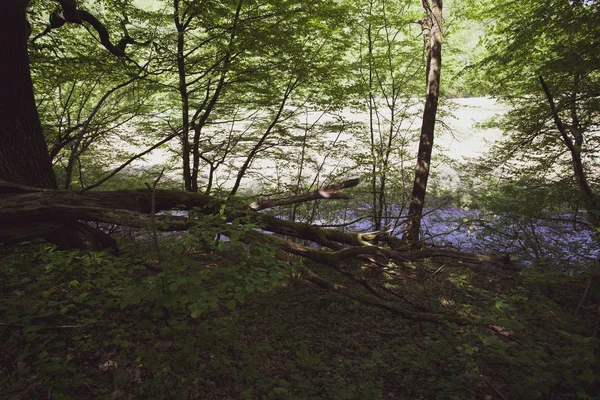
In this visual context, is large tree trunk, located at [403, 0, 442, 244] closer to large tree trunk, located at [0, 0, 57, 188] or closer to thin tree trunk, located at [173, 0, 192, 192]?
thin tree trunk, located at [173, 0, 192, 192]

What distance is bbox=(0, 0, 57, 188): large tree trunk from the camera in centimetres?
357

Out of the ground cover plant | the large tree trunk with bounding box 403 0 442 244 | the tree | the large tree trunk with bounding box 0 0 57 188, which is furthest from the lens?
the large tree trunk with bounding box 403 0 442 244

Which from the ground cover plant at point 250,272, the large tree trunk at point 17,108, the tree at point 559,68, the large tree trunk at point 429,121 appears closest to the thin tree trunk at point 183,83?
the ground cover plant at point 250,272

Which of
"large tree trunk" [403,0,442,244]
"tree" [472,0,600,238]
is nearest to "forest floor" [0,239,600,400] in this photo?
"tree" [472,0,600,238]

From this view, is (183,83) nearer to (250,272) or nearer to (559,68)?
(250,272)

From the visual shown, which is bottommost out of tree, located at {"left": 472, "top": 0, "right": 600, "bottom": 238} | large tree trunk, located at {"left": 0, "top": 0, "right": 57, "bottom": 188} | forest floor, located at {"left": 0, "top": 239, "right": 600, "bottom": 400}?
forest floor, located at {"left": 0, "top": 239, "right": 600, "bottom": 400}

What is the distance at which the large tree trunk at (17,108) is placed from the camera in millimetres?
3568

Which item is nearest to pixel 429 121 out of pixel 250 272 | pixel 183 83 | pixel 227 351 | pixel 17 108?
pixel 183 83

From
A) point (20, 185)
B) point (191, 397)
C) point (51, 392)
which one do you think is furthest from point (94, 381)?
point (20, 185)

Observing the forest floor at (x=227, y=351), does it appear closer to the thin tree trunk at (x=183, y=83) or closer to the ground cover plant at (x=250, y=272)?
the ground cover plant at (x=250, y=272)

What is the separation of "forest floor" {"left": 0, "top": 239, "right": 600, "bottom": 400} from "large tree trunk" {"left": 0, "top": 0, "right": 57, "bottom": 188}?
1.05 meters

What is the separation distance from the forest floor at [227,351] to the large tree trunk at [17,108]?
1051mm

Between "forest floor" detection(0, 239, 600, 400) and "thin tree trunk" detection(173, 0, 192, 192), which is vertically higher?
"thin tree trunk" detection(173, 0, 192, 192)

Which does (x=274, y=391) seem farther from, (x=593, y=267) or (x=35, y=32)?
(x=35, y=32)
